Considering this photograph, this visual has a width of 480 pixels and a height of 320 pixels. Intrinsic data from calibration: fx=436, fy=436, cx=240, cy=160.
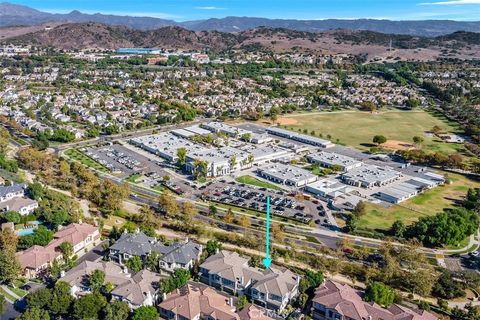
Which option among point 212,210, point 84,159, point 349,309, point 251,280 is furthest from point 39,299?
point 84,159

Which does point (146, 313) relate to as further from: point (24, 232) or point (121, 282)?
point (24, 232)

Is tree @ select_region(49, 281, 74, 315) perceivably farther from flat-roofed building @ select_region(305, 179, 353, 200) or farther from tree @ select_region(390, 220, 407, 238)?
flat-roofed building @ select_region(305, 179, 353, 200)

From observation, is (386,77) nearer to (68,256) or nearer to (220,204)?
(220,204)

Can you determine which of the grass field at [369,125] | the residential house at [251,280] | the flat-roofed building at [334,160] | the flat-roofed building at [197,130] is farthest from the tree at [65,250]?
the grass field at [369,125]

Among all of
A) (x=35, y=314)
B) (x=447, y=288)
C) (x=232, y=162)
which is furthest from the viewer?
(x=232, y=162)

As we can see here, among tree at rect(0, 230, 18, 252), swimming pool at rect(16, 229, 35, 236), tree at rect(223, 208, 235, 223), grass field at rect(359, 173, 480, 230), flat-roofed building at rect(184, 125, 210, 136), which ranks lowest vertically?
grass field at rect(359, 173, 480, 230)

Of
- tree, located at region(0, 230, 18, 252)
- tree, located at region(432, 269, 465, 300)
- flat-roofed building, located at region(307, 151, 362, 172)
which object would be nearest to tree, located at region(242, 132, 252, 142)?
flat-roofed building, located at region(307, 151, 362, 172)
